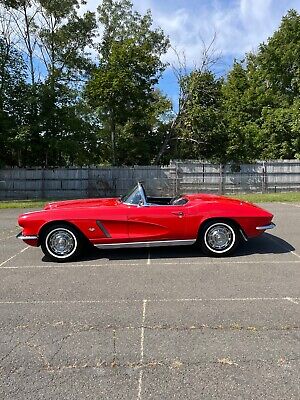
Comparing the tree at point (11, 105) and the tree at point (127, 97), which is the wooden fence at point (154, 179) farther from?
the tree at point (127, 97)

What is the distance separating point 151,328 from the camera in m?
3.44

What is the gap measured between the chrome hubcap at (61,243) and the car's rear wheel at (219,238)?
83.7 inches

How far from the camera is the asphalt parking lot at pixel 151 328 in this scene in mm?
2568

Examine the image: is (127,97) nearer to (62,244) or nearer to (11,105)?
(11,105)

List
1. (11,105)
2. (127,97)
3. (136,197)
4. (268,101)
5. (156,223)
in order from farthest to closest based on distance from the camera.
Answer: (268,101)
(127,97)
(11,105)
(136,197)
(156,223)

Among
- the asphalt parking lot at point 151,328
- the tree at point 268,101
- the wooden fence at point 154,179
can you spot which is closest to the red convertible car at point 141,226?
the asphalt parking lot at point 151,328

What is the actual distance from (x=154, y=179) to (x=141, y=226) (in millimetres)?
15962

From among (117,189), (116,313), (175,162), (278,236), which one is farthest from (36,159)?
(116,313)

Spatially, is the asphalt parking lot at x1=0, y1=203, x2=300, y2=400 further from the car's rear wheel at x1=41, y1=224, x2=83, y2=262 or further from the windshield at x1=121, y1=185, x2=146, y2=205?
the windshield at x1=121, y1=185, x2=146, y2=205

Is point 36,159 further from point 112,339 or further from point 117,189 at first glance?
point 112,339

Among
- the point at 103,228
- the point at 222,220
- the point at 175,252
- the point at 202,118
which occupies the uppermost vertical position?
the point at 202,118

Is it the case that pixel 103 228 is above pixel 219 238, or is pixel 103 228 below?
above

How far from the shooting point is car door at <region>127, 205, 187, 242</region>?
5836mm

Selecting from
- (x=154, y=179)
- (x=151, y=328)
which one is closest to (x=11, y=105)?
(x=154, y=179)
